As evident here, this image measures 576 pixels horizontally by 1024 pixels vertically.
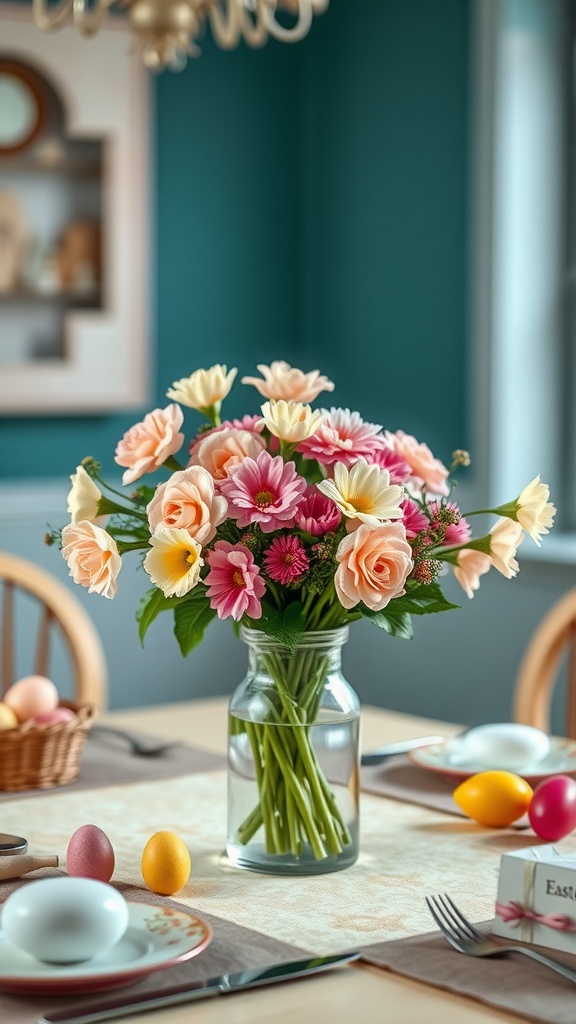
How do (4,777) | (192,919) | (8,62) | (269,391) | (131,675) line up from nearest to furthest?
(192,919), (269,391), (4,777), (8,62), (131,675)

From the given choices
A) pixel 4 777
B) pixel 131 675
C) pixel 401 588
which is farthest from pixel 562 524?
pixel 401 588

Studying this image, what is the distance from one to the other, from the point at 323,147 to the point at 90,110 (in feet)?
2.31

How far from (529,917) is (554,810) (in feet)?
1.06

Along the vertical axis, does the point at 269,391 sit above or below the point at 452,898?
above

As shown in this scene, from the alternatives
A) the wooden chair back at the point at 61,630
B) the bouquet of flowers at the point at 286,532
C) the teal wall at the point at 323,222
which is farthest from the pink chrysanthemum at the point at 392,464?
the teal wall at the point at 323,222

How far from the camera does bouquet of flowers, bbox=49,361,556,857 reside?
1.26 m

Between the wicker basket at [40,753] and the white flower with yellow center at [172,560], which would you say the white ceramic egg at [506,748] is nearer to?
the wicker basket at [40,753]

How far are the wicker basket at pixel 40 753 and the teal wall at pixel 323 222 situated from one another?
6.66 feet

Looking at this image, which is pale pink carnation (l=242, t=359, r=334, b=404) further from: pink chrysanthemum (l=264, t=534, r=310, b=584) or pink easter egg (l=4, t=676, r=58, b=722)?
pink easter egg (l=4, t=676, r=58, b=722)

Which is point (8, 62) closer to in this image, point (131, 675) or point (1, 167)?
point (1, 167)

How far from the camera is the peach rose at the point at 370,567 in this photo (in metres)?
1.24

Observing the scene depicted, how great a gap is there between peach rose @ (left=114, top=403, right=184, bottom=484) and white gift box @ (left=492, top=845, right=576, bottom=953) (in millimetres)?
465

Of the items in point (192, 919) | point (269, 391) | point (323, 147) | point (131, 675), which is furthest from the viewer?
point (323, 147)

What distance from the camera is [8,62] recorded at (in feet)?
11.5
